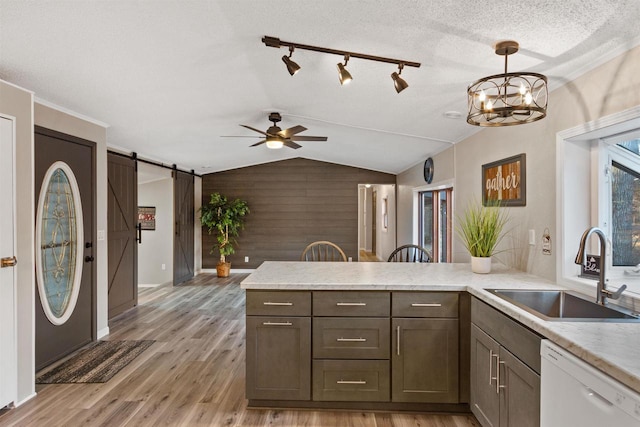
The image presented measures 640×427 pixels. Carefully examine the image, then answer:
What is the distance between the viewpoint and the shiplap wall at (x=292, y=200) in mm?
8406

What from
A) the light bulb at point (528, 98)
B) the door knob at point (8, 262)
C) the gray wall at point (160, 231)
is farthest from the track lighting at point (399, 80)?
the gray wall at point (160, 231)

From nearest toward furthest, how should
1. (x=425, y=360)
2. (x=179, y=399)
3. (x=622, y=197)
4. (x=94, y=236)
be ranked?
1. (x=622, y=197)
2. (x=425, y=360)
3. (x=179, y=399)
4. (x=94, y=236)

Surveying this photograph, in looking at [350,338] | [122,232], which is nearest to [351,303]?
[350,338]

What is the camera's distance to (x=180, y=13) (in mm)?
2062

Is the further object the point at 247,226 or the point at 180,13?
the point at 247,226

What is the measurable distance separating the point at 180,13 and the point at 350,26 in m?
0.94

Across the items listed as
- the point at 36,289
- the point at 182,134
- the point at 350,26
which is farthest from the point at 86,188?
the point at 350,26

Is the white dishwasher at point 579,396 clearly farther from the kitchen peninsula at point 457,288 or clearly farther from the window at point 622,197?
the window at point 622,197

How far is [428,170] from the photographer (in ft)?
18.2

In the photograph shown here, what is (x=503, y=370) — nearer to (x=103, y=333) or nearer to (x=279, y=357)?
(x=279, y=357)

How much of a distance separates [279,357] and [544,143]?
2327 mm

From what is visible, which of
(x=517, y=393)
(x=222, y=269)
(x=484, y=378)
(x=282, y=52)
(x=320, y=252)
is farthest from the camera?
(x=222, y=269)

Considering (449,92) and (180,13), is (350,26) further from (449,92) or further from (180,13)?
(449,92)

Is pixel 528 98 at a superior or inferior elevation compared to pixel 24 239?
superior
